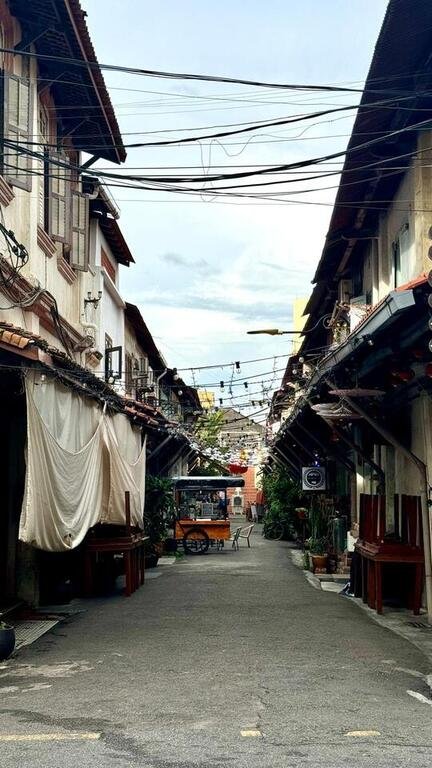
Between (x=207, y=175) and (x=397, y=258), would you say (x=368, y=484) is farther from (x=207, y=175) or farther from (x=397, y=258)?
(x=207, y=175)

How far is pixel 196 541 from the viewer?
2961 cm

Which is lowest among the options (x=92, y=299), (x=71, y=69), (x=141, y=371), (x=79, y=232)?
(x=92, y=299)

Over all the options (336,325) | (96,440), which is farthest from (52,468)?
(336,325)

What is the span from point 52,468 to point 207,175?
408cm

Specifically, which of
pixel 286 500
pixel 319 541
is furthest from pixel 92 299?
pixel 286 500

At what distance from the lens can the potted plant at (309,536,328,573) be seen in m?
21.3

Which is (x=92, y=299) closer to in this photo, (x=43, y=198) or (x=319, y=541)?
(x=43, y=198)

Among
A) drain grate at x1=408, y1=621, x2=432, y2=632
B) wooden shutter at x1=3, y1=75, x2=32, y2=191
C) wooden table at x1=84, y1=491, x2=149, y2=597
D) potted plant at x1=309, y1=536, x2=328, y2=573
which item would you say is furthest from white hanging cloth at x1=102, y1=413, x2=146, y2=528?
drain grate at x1=408, y1=621, x2=432, y2=632

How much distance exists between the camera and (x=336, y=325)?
69.4ft

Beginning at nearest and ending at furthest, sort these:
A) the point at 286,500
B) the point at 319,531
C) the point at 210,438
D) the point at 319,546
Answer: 1. the point at 319,546
2. the point at 319,531
3. the point at 286,500
4. the point at 210,438

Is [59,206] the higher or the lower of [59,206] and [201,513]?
the higher

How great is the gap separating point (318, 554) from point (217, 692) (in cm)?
1398

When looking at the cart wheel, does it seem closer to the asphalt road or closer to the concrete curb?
the concrete curb

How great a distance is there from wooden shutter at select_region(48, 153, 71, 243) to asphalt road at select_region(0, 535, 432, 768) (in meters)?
6.07
